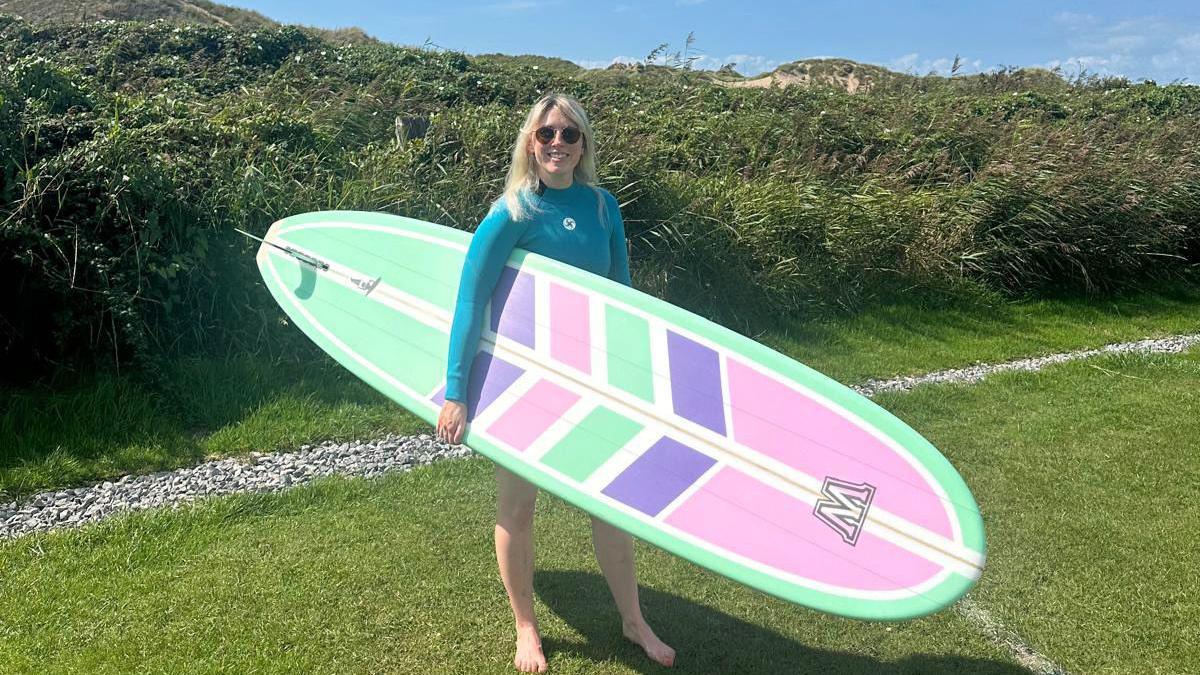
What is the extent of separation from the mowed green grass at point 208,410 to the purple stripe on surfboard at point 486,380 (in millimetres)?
2139

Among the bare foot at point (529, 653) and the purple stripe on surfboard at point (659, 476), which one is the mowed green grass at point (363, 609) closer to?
the bare foot at point (529, 653)

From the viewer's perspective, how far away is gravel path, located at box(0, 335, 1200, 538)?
3316mm

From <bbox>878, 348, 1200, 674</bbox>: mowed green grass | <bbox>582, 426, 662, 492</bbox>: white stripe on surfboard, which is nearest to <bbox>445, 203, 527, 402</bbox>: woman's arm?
<bbox>582, 426, 662, 492</bbox>: white stripe on surfboard

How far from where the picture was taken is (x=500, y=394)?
7.72 ft

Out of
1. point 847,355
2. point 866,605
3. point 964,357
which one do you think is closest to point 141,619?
point 866,605

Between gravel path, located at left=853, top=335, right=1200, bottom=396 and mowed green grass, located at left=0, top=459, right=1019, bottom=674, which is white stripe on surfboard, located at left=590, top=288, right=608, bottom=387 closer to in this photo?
mowed green grass, located at left=0, top=459, right=1019, bottom=674

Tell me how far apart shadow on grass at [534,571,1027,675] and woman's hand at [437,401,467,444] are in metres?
0.82

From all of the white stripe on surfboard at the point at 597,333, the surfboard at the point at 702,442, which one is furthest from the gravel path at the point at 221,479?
the white stripe on surfboard at the point at 597,333

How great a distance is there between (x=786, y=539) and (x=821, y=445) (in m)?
0.28

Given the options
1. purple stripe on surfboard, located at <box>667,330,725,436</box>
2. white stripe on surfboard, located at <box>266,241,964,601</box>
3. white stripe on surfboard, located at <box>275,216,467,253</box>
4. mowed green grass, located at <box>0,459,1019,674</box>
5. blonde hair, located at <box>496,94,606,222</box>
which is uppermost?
blonde hair, located at <box>496,94,606,222</box>

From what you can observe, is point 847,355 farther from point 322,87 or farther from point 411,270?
point 322,87

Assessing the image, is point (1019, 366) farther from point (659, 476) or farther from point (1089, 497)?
point (659, 476)

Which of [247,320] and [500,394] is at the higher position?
[500,394]

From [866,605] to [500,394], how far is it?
46.1 inches
